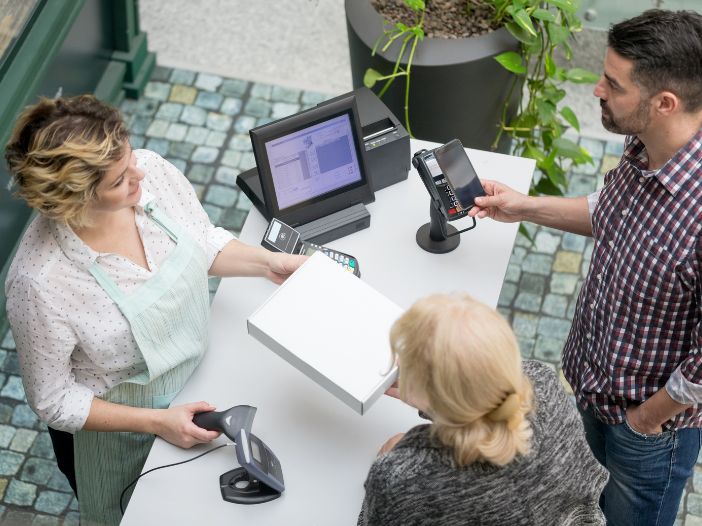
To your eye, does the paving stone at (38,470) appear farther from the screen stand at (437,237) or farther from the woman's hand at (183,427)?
the screen stand at (437,237)

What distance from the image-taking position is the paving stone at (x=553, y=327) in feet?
12.4

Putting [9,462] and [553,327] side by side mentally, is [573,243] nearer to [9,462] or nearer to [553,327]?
[553,327]

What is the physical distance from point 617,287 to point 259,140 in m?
0.99

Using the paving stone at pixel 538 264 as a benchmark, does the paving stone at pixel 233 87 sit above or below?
above

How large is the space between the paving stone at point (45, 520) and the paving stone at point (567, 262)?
2120mm

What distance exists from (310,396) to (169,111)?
2.34m

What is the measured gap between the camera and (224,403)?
2.48 meters

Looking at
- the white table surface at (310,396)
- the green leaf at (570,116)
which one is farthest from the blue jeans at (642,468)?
the green leaf at (570,116)

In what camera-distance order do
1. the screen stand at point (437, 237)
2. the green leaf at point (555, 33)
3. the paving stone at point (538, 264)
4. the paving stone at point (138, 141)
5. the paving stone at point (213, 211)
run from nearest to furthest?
the screen stand at point (437, 237) → the green leaf at point (555, 33) → the paving stone at point (538, 264) → the paving stone at point (213, 211) → the paving stone at point (138, 141)

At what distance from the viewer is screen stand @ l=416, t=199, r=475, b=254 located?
275cm

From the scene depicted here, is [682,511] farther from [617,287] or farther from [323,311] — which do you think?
[323,311]

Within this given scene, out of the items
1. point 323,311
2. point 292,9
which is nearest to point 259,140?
point 323,311

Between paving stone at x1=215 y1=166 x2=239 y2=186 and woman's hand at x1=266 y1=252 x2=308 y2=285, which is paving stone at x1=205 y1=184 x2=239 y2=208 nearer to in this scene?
paving stone at x1=215 y1=166 x2=239 y2=186

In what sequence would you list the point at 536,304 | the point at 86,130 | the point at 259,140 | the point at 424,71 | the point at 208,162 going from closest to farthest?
the point at 86,130 < the point at 259,140 < the point at 424,71 < the point at 536,304 < the point at 208,162
